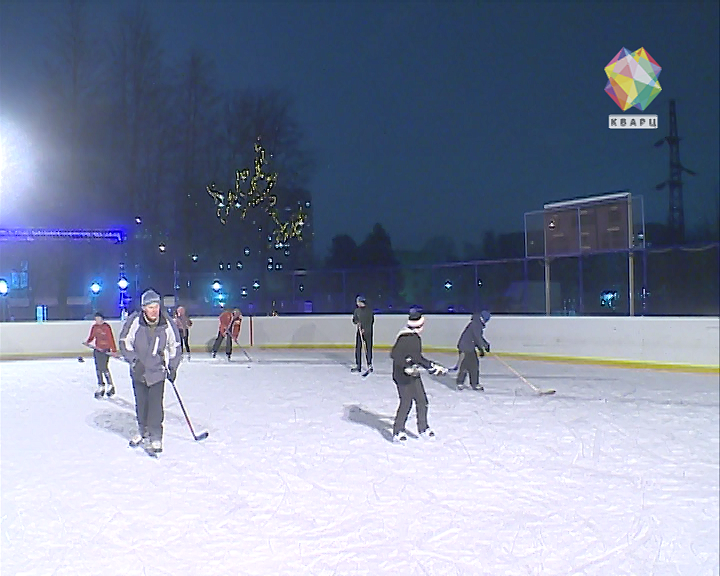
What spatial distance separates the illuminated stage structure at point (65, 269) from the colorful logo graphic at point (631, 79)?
461 inches

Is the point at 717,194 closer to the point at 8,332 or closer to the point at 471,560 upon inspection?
the point at 471,560

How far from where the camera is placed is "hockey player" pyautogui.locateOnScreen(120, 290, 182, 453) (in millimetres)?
5000

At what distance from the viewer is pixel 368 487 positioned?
408 cm

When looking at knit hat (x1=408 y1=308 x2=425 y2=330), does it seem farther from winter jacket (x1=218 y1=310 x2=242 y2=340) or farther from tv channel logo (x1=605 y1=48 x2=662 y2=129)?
winter jacket (x1=218 y1=310 x2=242 y2=340)

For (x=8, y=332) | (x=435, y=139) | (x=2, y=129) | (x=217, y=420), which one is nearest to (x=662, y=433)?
(x=217, y=420)

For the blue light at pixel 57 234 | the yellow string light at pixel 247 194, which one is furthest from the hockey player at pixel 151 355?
the blue light at pixel 57 234

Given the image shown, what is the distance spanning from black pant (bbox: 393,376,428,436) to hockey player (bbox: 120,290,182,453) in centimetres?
190

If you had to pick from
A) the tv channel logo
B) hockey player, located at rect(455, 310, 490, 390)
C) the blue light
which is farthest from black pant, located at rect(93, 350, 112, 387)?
the blue light

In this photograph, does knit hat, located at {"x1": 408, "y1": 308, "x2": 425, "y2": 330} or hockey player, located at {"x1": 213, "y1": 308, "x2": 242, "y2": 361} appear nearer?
knit hat, located at {"x1": 408, "y1": 308, "x2": 425, "y2": 330}

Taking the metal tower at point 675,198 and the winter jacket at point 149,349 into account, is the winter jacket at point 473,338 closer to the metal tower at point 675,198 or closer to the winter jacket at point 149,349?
the metal tower at point 675,198

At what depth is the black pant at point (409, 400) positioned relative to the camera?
207 inches

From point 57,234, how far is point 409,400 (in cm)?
1363

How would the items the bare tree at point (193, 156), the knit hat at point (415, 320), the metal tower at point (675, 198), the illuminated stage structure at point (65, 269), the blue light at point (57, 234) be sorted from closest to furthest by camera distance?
the knit hat at point (415, 320) < the metal tower at point (675, 198) < the bare tree at point (193, 156) < the illuminated stage structure at point (65, 269) < the blue light at point (57, 234)

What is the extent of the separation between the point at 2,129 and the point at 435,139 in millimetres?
14312
